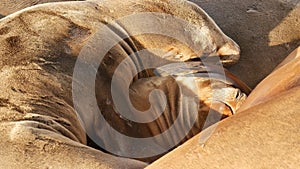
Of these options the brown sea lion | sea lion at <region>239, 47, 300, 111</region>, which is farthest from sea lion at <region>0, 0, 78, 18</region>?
the brown sea lion

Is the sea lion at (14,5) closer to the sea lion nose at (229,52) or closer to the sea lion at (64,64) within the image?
the sea lion at (64,64)

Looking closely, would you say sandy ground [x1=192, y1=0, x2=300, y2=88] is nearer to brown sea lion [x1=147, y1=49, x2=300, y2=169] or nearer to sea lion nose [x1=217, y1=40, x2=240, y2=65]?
sea lion nose [x1=217, y1=40, x2=240, y2=65]

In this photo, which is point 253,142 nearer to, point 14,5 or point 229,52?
point 229,52

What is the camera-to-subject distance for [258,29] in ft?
13.0

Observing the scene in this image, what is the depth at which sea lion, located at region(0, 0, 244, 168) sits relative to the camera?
99.0 inches

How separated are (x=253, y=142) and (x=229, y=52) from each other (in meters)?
1.54

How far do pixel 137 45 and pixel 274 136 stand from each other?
143cm

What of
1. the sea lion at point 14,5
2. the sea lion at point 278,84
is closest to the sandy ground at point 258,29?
the sea lion at point 278,84

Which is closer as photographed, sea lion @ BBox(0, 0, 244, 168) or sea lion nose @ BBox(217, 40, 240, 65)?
sea lion @ BBox(0, 0, 244, 168)

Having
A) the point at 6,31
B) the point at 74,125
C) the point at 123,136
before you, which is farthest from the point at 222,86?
the point at 6,31

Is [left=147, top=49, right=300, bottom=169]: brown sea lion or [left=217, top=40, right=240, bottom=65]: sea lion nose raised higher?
[left=147, top=49, right=300, bottom=169]: brown sea lion

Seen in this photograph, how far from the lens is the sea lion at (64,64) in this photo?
2514 millimetres

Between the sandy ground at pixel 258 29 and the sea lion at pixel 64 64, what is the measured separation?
15cm

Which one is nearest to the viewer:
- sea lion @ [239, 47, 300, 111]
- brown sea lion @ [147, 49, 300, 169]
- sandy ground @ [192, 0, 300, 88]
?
brown sea lion @ [147, 49, 300, 169]
